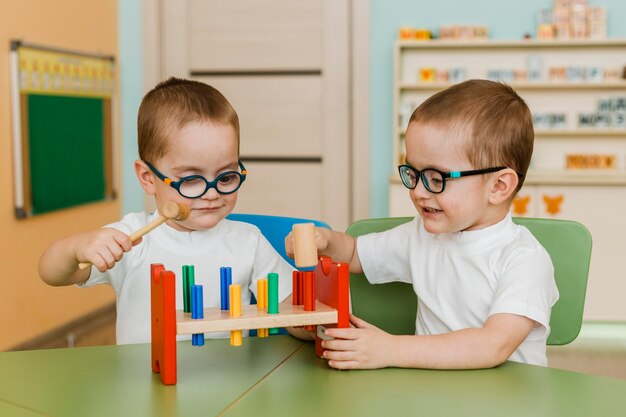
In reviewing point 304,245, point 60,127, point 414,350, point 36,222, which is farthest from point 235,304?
point 60,127

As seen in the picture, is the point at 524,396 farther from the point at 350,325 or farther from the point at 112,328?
the point at 112,328

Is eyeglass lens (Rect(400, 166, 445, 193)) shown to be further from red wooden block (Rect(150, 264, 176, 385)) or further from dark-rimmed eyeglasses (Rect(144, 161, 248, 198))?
red wooden block (Rect(150, 264, 176, 385))

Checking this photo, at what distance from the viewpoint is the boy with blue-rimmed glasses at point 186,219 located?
135 centimetres

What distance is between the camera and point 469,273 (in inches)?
52.7

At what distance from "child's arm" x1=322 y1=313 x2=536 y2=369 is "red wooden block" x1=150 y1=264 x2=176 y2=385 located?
21 centimetres

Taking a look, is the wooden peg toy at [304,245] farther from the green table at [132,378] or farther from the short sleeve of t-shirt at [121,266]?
the short sleeve of t-shirt at [121,266]

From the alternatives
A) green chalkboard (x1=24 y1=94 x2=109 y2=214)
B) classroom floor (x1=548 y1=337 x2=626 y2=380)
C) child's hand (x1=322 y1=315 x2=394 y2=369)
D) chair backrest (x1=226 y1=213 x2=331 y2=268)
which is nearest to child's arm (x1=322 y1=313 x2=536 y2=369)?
child's hand (x1=322 y1=315 x2=394 y2=369)

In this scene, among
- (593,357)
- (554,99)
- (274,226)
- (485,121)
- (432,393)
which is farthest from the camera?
(554,99)

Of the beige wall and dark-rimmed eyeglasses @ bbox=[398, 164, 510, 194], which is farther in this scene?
the beige wall

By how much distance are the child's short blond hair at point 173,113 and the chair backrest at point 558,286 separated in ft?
1.19

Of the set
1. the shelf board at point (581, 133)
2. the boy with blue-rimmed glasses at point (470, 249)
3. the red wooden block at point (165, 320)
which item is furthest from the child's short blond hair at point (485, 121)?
the shelf board at point (581, 133)

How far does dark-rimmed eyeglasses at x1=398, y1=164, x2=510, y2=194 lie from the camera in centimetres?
126

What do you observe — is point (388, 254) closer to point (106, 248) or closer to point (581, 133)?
point (106, 248)

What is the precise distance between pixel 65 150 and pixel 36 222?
0.39 meters
